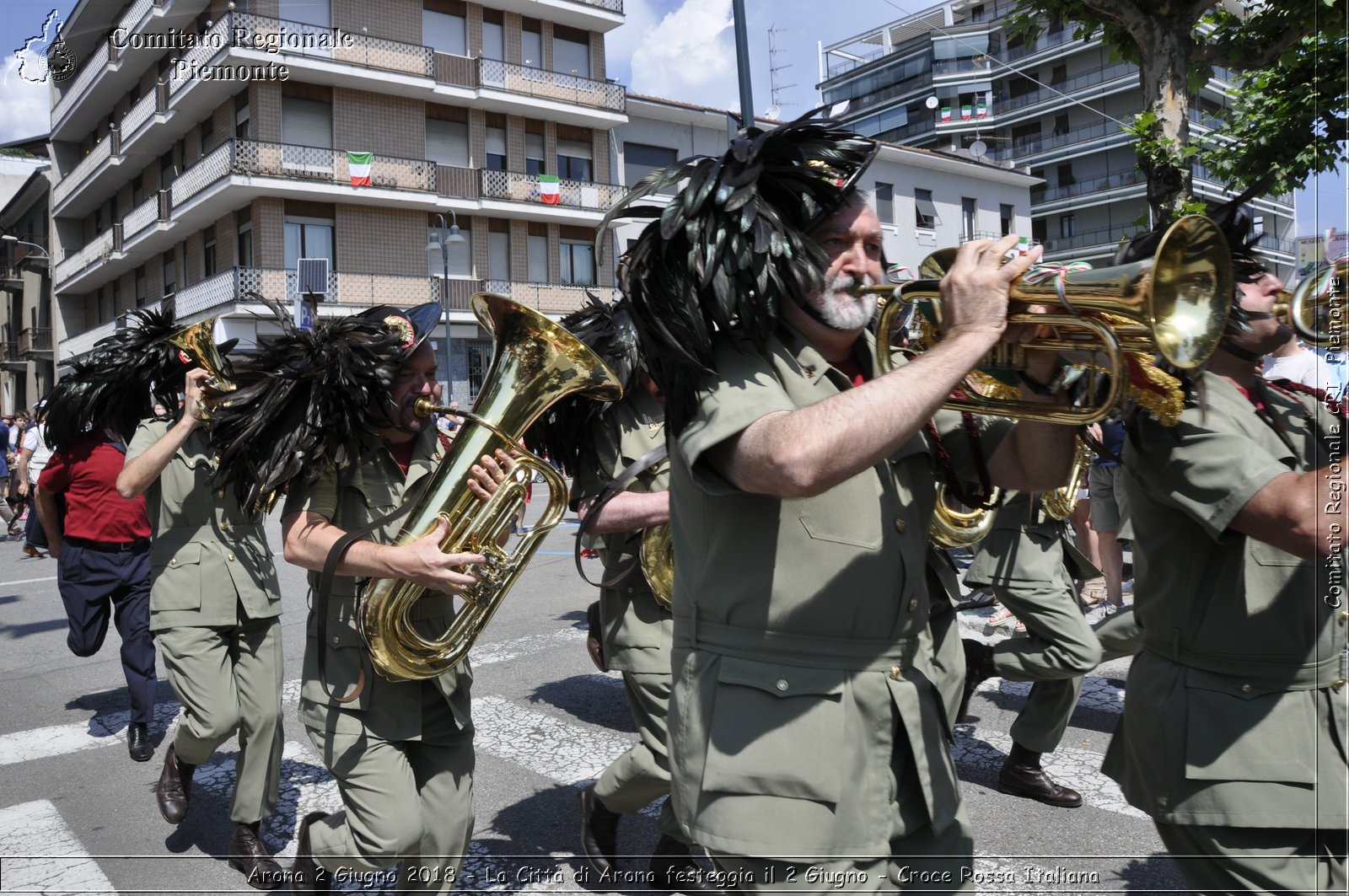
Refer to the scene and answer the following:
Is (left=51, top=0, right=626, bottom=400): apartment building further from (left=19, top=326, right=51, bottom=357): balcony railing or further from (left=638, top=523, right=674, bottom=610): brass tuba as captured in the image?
(left=638, top=523, right=674, bottom=610): brass tuba

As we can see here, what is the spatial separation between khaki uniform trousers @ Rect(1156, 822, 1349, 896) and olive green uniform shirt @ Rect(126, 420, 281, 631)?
11.7ft

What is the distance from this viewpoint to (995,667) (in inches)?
182

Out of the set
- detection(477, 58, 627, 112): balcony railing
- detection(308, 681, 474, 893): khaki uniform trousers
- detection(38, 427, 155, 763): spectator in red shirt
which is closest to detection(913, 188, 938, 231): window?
detection(477, 58, 627, 112): balcony railing

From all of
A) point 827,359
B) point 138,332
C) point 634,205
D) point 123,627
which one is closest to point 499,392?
point 634,205

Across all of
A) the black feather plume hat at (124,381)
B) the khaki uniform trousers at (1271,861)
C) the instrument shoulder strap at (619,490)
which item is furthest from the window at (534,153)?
the khaki uniform trousers at (1271,861)

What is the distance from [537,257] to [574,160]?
140 inches

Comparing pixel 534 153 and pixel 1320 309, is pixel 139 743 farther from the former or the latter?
pixel 534 153

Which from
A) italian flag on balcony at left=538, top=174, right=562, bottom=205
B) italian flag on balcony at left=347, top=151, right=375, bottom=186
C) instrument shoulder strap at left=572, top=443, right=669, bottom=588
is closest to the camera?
instrument shoulder strap at left=572, top=443, right=669, bottom=588

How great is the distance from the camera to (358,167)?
29406mm

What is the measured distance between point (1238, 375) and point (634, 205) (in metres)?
1.56

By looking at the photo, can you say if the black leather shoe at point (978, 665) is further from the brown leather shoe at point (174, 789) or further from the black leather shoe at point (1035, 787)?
the brown leather shoe at point (174, 789)

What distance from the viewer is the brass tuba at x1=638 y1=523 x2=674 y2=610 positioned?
3965 millimetres

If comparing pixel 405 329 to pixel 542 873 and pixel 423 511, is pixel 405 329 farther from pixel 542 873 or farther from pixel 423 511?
pixel 542 873

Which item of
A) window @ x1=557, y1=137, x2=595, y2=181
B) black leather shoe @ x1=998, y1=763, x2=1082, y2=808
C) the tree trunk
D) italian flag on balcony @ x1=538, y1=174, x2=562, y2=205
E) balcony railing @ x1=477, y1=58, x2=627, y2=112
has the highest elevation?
balcony railing @ x1=477, y1=58, x2=627, y2=112
